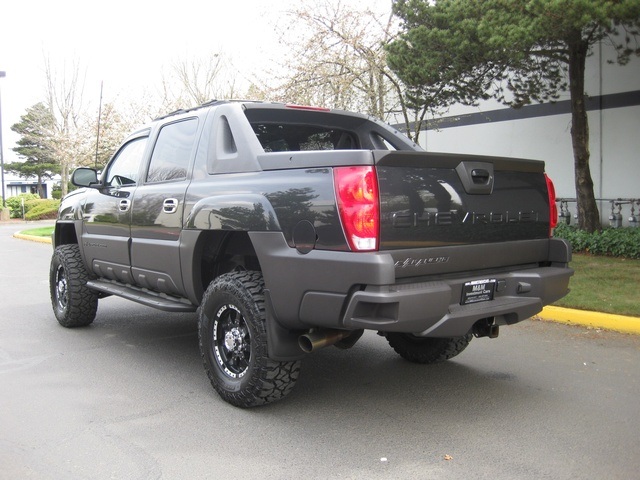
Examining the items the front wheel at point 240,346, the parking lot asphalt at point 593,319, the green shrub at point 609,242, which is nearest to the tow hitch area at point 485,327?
the front wheel at point 240,346

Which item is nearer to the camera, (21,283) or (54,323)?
(54,323)

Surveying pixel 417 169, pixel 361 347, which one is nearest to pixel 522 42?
pixel 361 347

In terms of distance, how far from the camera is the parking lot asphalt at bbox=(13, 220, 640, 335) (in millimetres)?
6259

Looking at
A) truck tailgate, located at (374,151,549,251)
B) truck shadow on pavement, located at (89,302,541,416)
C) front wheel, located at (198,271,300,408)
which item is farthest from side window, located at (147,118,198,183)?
truck tailgate, located at (374,151,549,251)

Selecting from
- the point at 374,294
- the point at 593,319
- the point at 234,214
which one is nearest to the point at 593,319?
the point at 593,319

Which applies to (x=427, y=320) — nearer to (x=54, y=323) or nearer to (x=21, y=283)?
(x=54, y=323)

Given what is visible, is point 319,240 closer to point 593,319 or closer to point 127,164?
point 127,164

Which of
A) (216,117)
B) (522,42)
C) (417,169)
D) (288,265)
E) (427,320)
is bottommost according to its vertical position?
(427,320)

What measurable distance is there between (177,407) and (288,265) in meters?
1.40

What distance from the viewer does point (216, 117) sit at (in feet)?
15.3

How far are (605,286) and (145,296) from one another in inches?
232

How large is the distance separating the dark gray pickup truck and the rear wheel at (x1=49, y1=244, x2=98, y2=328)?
3.86 ft

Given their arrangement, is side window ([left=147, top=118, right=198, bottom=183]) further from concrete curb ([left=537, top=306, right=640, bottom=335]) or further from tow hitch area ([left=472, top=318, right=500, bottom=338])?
concrete curb ([left=537, top=306, right=640, bottom=335])

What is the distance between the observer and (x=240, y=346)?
4.20 metres
